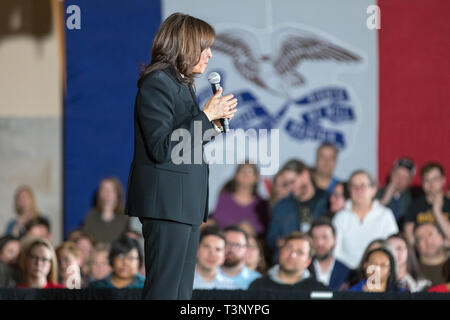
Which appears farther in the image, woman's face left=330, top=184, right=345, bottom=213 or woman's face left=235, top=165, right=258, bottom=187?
woman's face left=235, top=165, right=258, bottom=187

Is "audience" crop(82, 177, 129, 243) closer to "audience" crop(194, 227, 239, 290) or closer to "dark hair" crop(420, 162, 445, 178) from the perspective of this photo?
"audience" crop(194, 227, 239, 290)

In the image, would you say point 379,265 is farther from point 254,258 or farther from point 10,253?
point 10,253

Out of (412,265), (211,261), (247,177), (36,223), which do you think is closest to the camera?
(211,261)

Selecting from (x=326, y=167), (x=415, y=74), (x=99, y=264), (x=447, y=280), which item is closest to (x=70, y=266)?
(x=99, y=264)

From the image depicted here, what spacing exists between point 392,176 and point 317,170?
1.94 ft

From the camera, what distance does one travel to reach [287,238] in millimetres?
4906

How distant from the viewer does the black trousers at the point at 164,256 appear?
90.7 inches

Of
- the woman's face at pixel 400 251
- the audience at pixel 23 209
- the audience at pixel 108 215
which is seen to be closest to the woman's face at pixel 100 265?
the audience at pixel 108 215

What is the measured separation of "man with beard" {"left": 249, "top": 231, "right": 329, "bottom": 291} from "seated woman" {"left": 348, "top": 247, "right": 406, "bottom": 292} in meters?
0.25

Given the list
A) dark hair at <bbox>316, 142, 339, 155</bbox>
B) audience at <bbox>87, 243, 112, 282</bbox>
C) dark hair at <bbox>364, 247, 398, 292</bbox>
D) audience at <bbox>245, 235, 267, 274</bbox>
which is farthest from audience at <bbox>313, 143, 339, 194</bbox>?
audience at <bbox>87, 243, 112, 282</bbox>

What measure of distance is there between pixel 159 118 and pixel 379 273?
8.60 feet

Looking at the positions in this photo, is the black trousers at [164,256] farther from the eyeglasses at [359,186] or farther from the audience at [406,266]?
the eyeglasses at [359,186]

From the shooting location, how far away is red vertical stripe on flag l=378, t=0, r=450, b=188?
6.58m
